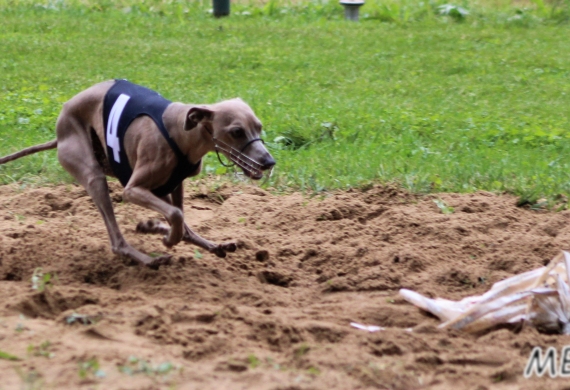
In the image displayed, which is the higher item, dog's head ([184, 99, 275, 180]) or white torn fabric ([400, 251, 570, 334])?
dog's head ([184, 99, 275, 180])

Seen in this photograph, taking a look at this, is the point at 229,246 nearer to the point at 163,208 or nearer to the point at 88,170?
the point at 163,208

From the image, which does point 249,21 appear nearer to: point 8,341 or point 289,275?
point 289,275

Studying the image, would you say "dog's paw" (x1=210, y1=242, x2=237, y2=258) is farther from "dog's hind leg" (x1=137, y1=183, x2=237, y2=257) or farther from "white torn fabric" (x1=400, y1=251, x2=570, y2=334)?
"white torn fabric" (x1=400, y1=251, x2=570, y2=334)

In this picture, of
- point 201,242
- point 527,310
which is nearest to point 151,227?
point 201,242

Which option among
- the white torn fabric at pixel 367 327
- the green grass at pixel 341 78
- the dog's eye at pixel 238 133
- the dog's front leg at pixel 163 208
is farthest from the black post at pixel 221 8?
the white torn fabric at pixel 367 327

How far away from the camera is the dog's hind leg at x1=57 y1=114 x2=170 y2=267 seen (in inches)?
204

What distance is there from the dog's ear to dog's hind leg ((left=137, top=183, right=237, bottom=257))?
0.66 meters

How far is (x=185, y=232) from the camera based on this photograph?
5312 mm

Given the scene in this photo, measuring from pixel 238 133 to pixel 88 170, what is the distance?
1081 mm

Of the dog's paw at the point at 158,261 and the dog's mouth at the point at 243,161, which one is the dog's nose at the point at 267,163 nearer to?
the dog's mouth at the point at 243,161

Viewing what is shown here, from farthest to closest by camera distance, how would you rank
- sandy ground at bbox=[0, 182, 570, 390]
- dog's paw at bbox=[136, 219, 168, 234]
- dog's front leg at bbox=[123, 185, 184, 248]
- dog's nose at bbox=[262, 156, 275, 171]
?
dog's paw at bbox=[136, 219, 168, 234]
dog's front leg at bbox=[123, 185, 184, 248]
dog's nose at bbox=[262, 156, 275, 171]
sandy ground at bbox=[0, 182, 570, 390]

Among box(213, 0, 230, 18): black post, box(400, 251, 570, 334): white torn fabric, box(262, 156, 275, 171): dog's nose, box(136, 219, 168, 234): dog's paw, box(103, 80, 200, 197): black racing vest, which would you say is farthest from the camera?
box(213, 0, 230, 18): black post

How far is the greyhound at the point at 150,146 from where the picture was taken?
15.8 feet

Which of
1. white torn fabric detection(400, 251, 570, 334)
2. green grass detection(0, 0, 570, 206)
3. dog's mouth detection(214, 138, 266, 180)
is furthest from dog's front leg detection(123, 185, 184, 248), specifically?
green grass detection(0, 0, 570, 206)
